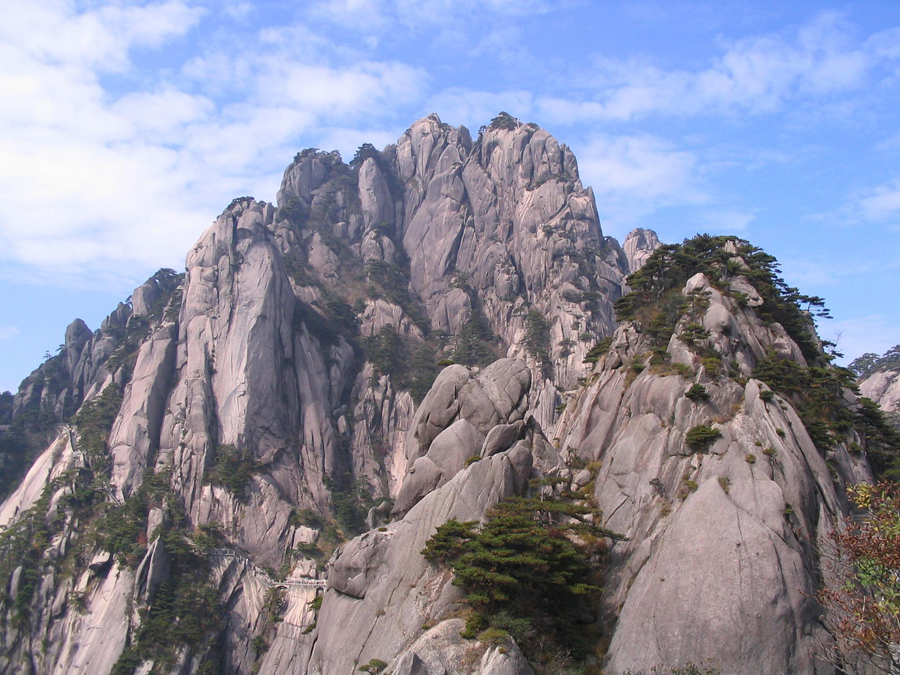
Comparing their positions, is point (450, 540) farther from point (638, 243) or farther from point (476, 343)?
point (638, 243)

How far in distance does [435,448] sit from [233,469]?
158ft

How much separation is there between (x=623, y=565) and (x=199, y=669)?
52443 millimetres

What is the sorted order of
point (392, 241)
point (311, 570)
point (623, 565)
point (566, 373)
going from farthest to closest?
point (392, 241)
point (566, 373)
point (311, 570)
point (623, 565)

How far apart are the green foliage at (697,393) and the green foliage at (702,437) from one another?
207cm

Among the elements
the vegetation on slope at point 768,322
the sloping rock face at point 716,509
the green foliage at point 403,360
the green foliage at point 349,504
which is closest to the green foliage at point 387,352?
the green foliage at point 403,360

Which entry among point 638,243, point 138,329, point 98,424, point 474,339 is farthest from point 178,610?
point 638,243

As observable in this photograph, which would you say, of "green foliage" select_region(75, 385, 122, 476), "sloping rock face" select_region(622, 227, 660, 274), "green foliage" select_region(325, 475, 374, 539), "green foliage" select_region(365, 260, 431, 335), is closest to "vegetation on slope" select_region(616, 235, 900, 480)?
"green foliage" select_region(325, 475, 374, 539)

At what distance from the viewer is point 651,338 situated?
2021 inches

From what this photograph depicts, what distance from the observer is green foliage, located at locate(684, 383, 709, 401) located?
4003cm

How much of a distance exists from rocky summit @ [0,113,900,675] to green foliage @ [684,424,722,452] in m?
0.19

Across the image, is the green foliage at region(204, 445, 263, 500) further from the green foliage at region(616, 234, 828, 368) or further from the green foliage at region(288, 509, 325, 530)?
the green foliage at region(616, 234, 828, 368)

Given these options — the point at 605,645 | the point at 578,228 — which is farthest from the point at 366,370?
A: the point at 605,645

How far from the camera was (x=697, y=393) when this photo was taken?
4012cm

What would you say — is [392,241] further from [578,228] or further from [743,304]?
[743,304]
